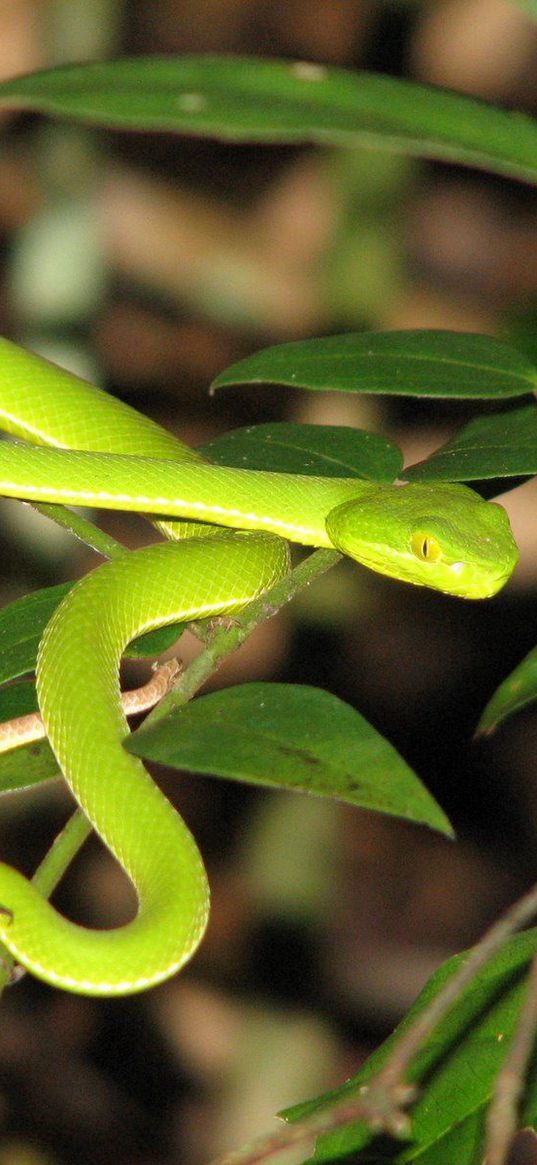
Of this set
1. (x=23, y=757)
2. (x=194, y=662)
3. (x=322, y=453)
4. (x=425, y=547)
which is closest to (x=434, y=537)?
(x=425, y=547)

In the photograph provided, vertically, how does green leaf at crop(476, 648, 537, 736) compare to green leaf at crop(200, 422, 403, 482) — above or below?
below

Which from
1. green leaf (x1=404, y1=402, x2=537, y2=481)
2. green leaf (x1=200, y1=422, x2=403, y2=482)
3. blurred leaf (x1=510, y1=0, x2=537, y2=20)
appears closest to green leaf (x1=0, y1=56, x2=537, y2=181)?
blurred leaf (x1=510, y1=0, x2=537, y2=20)

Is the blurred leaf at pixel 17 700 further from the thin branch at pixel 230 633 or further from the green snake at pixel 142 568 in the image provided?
the thin branch at pixel 230 633

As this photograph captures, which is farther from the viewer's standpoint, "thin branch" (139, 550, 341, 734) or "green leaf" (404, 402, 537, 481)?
"green leaf" (404, 402, 537, 481)

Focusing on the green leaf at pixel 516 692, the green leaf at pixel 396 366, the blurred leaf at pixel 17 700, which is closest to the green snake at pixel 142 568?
the blurred leaf at pixel 17 700

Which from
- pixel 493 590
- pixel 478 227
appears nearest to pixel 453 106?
pixel 493 590

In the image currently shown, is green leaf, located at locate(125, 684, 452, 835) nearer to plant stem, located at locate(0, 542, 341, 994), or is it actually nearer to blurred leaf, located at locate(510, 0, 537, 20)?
plant stem, located at locate(0, 542, 341, 994)
